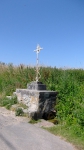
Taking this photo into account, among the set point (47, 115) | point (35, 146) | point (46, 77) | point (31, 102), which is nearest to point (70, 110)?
point (47, 115)

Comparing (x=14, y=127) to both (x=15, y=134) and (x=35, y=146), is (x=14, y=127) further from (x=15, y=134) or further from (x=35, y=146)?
(x=35, y=146)

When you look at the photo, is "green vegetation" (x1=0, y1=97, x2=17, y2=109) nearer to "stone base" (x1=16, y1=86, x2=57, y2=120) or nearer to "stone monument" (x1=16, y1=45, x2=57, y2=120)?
"stone monument" (x1=16, y1=45, x2=57, y2=120)

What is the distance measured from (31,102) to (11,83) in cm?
528

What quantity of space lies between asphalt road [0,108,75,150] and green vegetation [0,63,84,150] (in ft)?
1.29

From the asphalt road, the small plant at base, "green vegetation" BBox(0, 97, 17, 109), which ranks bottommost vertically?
the asphalt road

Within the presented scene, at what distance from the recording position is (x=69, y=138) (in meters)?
5.84

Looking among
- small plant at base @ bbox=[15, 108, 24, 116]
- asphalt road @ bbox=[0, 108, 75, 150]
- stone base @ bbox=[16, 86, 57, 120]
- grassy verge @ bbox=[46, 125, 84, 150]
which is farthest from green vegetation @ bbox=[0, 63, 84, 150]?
small plant at base @ bbox=[15, 108, 24, 116]

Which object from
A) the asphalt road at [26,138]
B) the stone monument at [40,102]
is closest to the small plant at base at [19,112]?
the stone monument at [40,102]

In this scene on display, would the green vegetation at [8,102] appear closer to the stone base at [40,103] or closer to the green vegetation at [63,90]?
Result: the green vegetation at [63,90]

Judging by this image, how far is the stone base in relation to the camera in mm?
8258

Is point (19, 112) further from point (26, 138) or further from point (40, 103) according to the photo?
point (26, 138)

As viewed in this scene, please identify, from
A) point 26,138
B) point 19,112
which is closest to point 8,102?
point 19,112

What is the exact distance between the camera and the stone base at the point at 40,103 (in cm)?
826

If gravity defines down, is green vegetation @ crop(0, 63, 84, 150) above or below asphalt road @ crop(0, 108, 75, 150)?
above
